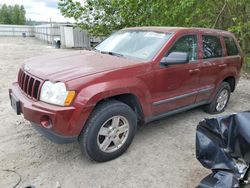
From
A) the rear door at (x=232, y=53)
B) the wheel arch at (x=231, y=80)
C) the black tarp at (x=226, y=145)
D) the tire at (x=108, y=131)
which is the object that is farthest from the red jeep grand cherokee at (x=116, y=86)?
the black tarp at (x=226, y=145)

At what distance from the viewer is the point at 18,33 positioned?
3831cm

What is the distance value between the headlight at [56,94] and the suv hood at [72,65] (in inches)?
3.5

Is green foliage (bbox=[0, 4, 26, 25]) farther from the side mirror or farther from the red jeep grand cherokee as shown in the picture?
the side mirror

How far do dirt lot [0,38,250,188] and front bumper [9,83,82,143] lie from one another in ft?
1.58

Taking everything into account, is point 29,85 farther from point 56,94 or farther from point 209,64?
point 209,64

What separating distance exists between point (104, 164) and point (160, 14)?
6928mm

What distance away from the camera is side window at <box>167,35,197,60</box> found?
4219 mm

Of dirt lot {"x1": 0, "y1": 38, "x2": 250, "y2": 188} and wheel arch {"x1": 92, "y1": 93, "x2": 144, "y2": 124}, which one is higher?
wheel arch {"x1": 92, "y1": 93, "x2": 144, "y2": 124}

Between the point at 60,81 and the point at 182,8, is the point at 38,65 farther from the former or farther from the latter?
the point at 182,8

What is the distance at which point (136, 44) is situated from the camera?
4.23m

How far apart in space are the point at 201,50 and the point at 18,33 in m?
38.2

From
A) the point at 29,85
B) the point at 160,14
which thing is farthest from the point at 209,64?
the point at 160,14

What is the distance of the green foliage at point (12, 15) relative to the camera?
61.4 m

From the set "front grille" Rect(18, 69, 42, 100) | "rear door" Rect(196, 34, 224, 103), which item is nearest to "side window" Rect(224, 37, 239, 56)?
"rear door" Rect(196, 34, 224, 103)
